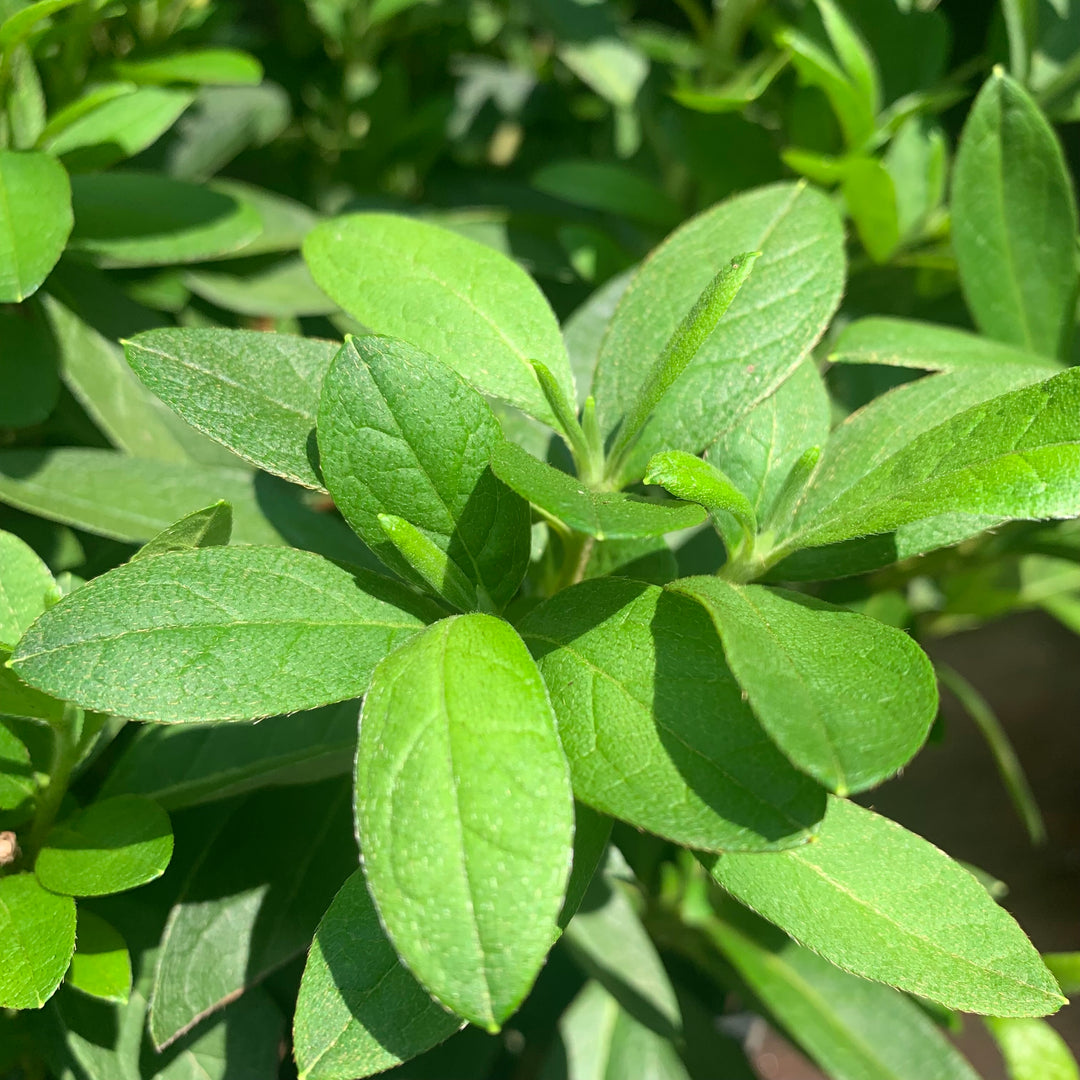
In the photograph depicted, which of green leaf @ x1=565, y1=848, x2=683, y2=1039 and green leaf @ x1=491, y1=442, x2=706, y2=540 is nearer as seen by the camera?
green leaf @ x1=491, y1=442, x2=706, y2=540

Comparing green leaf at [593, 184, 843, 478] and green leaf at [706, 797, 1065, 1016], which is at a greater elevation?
green leaf at [593, 184, 843, 478]

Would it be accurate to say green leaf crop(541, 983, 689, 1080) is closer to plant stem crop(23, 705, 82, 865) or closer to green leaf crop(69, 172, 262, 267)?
plant stem crop(23, 705, 82, 865)

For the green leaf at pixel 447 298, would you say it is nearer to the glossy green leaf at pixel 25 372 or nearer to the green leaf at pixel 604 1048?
the glossy green leaf at pixel 25 372

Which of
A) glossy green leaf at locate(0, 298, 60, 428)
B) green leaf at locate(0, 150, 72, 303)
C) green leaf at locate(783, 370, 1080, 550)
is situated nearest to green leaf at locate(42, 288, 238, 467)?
glossy green leaf at locate(0, 298, 60, 428)

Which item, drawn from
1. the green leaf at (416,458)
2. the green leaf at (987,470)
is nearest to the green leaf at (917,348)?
the green leaf at (987,470)

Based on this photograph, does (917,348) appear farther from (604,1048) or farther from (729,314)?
(604,1048)

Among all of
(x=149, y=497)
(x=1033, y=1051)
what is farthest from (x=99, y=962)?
(x=1033, y=1051)
